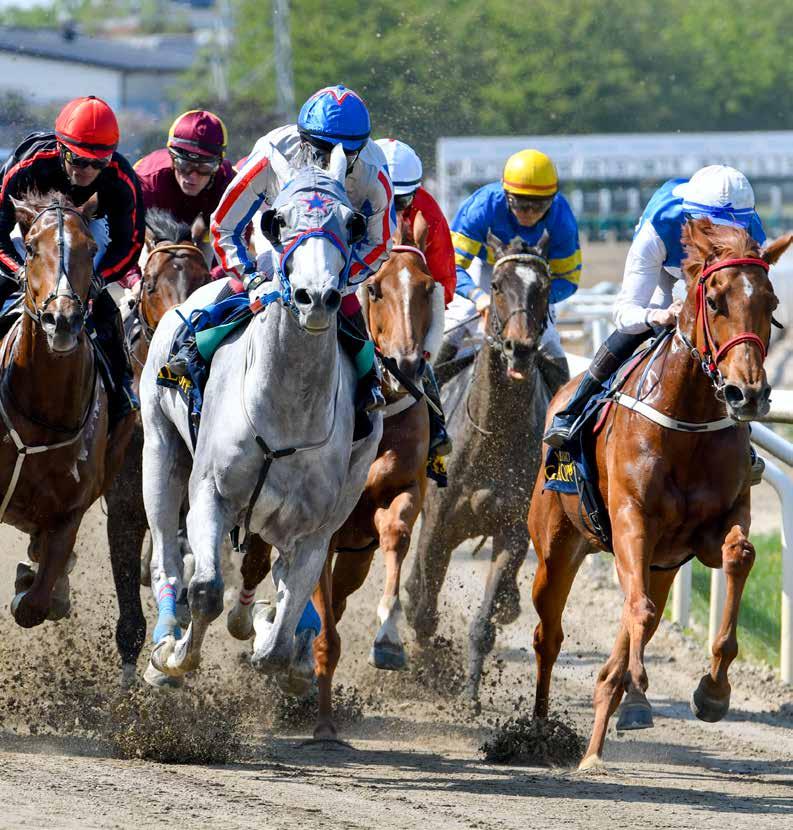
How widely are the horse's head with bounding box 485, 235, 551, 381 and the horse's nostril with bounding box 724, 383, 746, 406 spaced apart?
2.46 metres

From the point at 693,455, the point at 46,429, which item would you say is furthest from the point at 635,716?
the point at 46,429

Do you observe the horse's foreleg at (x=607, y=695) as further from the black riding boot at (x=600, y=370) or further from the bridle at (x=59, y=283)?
the bridle at (x=59, y=283)

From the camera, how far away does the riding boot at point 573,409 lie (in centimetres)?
690

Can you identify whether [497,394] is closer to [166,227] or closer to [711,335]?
[166,227]

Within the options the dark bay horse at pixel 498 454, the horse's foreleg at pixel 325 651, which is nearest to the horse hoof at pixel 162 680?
the horse's foreleg at pixel 325 651

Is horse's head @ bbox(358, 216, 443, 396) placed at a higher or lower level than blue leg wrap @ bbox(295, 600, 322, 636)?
higher

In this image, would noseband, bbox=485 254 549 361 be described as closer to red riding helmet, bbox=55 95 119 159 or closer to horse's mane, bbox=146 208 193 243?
horse's mane, bbox=146 208 193 243

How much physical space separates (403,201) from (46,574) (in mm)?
2473

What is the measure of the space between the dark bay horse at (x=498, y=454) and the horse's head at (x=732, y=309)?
1.98 metres

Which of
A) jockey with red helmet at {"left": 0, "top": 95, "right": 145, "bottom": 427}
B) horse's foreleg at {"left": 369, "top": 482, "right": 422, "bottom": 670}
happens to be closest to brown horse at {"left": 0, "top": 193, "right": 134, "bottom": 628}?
jockey with red helmet at {"left": 0, "top": 95, "right": 145, "bottom": 427}

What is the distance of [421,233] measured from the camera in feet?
25.6

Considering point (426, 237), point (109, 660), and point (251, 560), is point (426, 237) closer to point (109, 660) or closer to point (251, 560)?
point (251, 560)

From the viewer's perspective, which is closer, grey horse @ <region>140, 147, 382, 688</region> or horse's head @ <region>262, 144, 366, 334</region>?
horse's head @ <region>262, 144, 366, 334</region>

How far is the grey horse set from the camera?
17.8 feet
